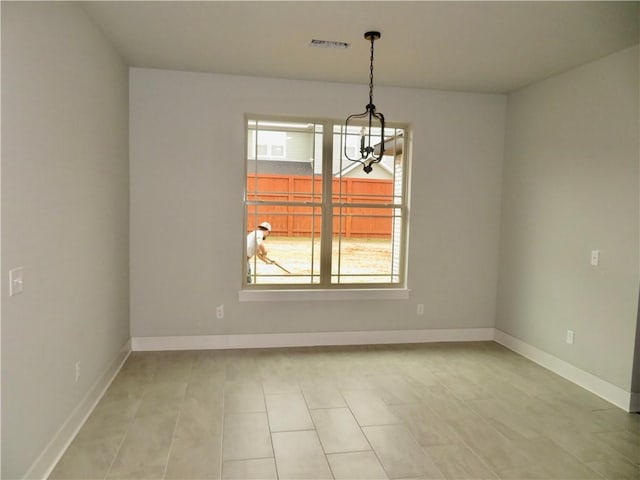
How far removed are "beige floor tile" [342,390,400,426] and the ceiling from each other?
2.66 metres

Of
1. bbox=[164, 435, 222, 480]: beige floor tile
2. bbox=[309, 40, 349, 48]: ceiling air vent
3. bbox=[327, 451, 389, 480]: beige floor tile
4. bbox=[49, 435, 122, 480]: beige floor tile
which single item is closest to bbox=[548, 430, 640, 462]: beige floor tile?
bbox=[327, 451, 389, 480]: beige floor tile

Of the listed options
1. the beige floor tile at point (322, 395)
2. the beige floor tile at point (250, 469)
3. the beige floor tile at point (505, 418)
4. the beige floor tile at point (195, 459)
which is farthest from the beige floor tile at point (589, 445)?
the beige floor tile at point (195, 459)

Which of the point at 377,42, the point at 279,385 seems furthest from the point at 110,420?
the point at 377,42

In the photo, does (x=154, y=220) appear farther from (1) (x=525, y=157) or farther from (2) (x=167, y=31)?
(1) (x=525, y=157)

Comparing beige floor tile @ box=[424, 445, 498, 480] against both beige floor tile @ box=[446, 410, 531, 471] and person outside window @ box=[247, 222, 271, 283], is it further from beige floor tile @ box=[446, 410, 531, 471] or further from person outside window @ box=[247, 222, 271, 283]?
person outside window @ box=[247, 222, 271, 283]

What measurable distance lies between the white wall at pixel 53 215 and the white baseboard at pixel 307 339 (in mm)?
735

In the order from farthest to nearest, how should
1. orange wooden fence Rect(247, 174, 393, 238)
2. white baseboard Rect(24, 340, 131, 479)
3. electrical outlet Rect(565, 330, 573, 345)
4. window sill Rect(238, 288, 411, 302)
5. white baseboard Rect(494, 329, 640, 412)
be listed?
orange wooden fence Rect(247, 174, 393, 238) → window sill Rect(238, 288, 411, 302) → electrical outlet Rect(565, 330, 573, 345) → white baseboard Rect(494, 329, 640, 412) → white baseboard Rect(24, 340, 131, 479)

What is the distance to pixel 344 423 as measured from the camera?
2883mm

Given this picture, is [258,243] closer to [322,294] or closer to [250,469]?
[322,294]

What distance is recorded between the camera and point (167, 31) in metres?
3.11

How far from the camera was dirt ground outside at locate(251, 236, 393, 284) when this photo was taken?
451cm

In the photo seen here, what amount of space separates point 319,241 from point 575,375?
8.54ft

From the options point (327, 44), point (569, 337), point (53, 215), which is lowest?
point (569, 337)

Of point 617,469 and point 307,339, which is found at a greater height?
point 307,339
